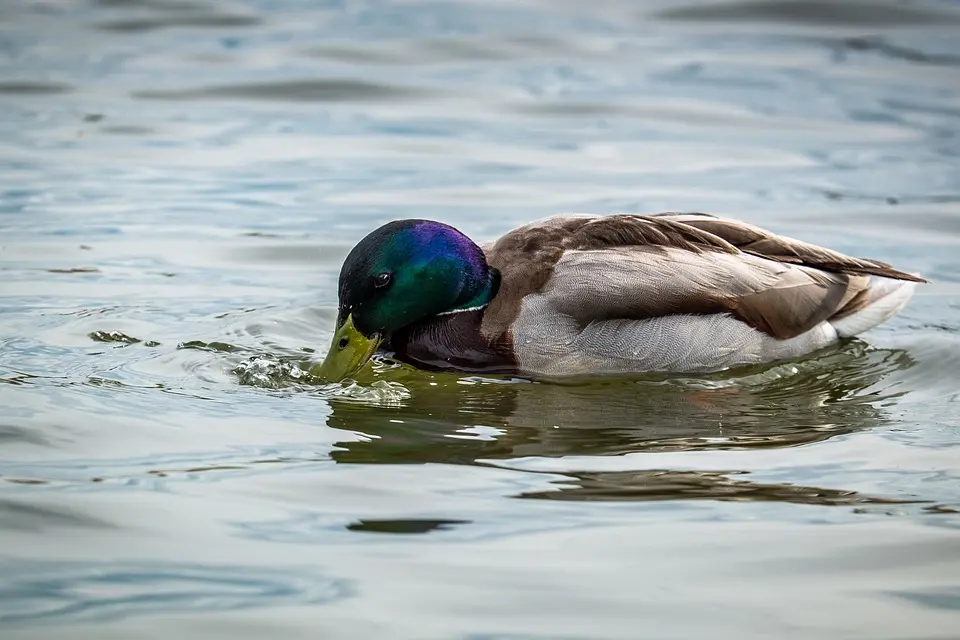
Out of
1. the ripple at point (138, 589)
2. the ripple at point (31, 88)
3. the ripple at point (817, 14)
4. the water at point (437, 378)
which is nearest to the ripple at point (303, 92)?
the water at point (437, 378)

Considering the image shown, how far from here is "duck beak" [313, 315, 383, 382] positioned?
712 cm

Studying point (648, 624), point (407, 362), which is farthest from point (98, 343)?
point (648, 624)

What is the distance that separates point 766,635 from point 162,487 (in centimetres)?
226

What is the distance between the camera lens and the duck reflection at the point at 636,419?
221 inches

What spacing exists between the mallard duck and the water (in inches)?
7.3

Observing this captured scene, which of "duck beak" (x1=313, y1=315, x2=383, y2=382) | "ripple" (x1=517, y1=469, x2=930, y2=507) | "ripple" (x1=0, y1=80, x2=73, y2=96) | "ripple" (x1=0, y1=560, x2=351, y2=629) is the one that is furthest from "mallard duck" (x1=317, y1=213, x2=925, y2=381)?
"ripple" (x1=0, y1=80, x2=73, y2=96)

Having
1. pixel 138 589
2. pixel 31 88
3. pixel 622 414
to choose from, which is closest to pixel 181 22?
pixel 31 88

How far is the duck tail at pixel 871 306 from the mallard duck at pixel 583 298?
6.3 inches

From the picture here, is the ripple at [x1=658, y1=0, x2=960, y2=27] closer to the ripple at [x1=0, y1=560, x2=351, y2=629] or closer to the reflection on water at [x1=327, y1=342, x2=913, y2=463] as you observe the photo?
the reflection on water at [x1=327, y1=342, x2=913, y2=463]

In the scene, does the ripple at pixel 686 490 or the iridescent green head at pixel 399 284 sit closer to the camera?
the ripple at pixel 686 490

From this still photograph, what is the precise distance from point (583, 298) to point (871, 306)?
1639 mm

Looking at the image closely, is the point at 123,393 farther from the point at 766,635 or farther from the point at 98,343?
the point at 766,635

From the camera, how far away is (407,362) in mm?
7520

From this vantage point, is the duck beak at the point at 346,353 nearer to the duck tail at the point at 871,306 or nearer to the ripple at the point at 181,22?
the duck tail at the point at 871,306
